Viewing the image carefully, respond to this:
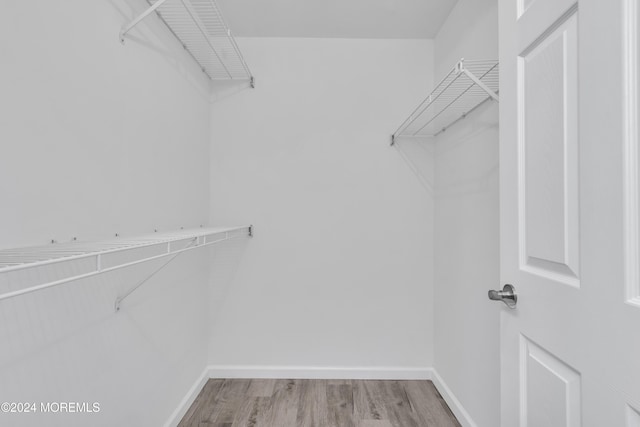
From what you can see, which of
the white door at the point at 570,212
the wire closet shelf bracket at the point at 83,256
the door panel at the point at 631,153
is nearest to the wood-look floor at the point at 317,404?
the wire closet shelf bracket at the point at 83,256

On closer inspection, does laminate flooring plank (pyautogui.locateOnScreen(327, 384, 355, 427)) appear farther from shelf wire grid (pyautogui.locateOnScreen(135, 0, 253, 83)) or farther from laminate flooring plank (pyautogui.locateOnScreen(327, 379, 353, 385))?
shelf wire grid (pyautogui.locateOnScreen(135, 0, 253, 83))

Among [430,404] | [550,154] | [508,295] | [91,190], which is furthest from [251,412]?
[550,154]

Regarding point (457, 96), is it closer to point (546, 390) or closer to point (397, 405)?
point (546, 390)

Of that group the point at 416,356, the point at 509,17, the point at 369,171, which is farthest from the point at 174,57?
the point at 416,356

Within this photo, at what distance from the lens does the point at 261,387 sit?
6.94 ft

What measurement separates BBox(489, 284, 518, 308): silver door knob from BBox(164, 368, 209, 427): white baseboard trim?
1.59 metres

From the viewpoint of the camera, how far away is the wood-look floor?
70.0 inches

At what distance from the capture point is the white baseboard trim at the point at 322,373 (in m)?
2.23

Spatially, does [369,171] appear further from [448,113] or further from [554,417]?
[554,417]

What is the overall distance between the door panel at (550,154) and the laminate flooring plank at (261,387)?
5.65 ft

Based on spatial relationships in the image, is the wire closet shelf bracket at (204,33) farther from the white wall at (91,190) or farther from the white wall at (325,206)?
the white wall at (325,206)

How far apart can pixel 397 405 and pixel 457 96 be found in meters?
1.69

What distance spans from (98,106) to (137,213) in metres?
0.42

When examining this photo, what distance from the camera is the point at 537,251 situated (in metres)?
0.80
